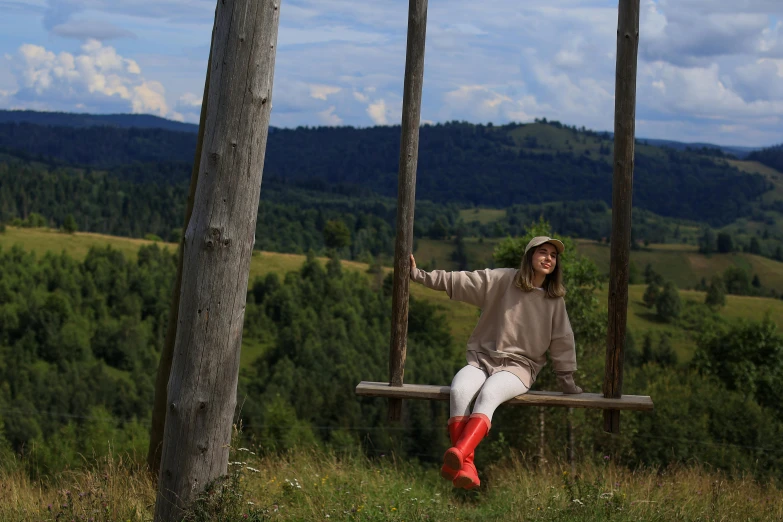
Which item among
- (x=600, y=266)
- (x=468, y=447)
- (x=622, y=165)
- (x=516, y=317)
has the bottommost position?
(x=468, y=447)

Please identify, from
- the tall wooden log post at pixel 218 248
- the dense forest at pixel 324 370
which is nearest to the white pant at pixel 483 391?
the tall wooden log post at pixel 218 248

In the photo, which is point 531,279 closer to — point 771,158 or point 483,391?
point 483,391

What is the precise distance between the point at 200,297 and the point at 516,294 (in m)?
2.05

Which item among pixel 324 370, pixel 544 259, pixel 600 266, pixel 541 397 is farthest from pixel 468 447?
pixel 600 266

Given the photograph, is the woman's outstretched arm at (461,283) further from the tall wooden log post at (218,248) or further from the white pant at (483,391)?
the tall wooden log post at (218,248)

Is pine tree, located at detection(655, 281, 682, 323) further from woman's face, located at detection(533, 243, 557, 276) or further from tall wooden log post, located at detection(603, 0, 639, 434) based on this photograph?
tall wooden log post, located at detection(603, 0, 639, 434)

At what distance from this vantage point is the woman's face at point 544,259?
5426 millimetres

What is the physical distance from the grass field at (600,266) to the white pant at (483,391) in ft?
168

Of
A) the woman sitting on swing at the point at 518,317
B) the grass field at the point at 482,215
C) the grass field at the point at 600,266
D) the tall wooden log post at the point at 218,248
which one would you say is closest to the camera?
the tall wooden log post at the point at 218,248

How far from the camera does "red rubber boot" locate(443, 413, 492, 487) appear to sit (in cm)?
477

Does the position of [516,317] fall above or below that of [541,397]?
above

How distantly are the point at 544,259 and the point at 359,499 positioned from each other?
188cm

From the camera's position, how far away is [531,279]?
5438mm

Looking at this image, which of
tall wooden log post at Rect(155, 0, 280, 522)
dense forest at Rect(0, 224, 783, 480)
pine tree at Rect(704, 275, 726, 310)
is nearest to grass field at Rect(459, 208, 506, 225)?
dense forest at Rect(0, 224, 783, 480)
